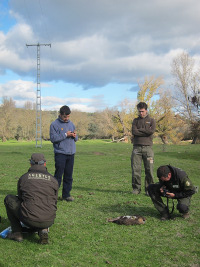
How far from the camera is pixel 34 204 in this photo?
186 inches

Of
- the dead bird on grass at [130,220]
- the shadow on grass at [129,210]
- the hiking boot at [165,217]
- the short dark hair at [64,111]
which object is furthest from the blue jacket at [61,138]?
the hiking boot at [165,217]

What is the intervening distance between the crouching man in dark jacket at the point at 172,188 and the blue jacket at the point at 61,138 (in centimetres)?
254

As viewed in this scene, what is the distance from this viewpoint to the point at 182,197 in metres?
6.14

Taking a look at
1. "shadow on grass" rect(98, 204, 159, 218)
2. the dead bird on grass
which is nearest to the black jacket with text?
the dead bird on grass

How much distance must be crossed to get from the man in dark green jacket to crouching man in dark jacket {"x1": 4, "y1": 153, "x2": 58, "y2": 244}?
4003 mm

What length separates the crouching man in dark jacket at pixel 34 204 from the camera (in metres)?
4.71

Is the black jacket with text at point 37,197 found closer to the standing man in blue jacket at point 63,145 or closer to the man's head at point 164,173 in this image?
the man's head at point 164,173

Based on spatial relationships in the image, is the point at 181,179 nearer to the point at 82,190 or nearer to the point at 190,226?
the point at 190,226

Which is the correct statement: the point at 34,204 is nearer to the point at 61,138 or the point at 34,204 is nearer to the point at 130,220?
the point at 130,220

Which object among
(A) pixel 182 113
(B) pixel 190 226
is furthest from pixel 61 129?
(A) pixel 182 113

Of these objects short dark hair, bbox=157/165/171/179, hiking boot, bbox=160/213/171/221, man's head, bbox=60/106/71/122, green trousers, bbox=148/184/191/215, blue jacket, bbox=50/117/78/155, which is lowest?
hiking boot, bbox=160/213/171/221

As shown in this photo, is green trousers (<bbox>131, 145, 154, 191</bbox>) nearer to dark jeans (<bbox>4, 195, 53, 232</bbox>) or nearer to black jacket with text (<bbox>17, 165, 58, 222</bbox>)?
black jacket with text (<bbox>17, 165, 58, 222</bbox>)

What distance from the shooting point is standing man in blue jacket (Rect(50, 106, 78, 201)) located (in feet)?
24.9

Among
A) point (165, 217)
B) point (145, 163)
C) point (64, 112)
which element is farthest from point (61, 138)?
point (165, 217)
